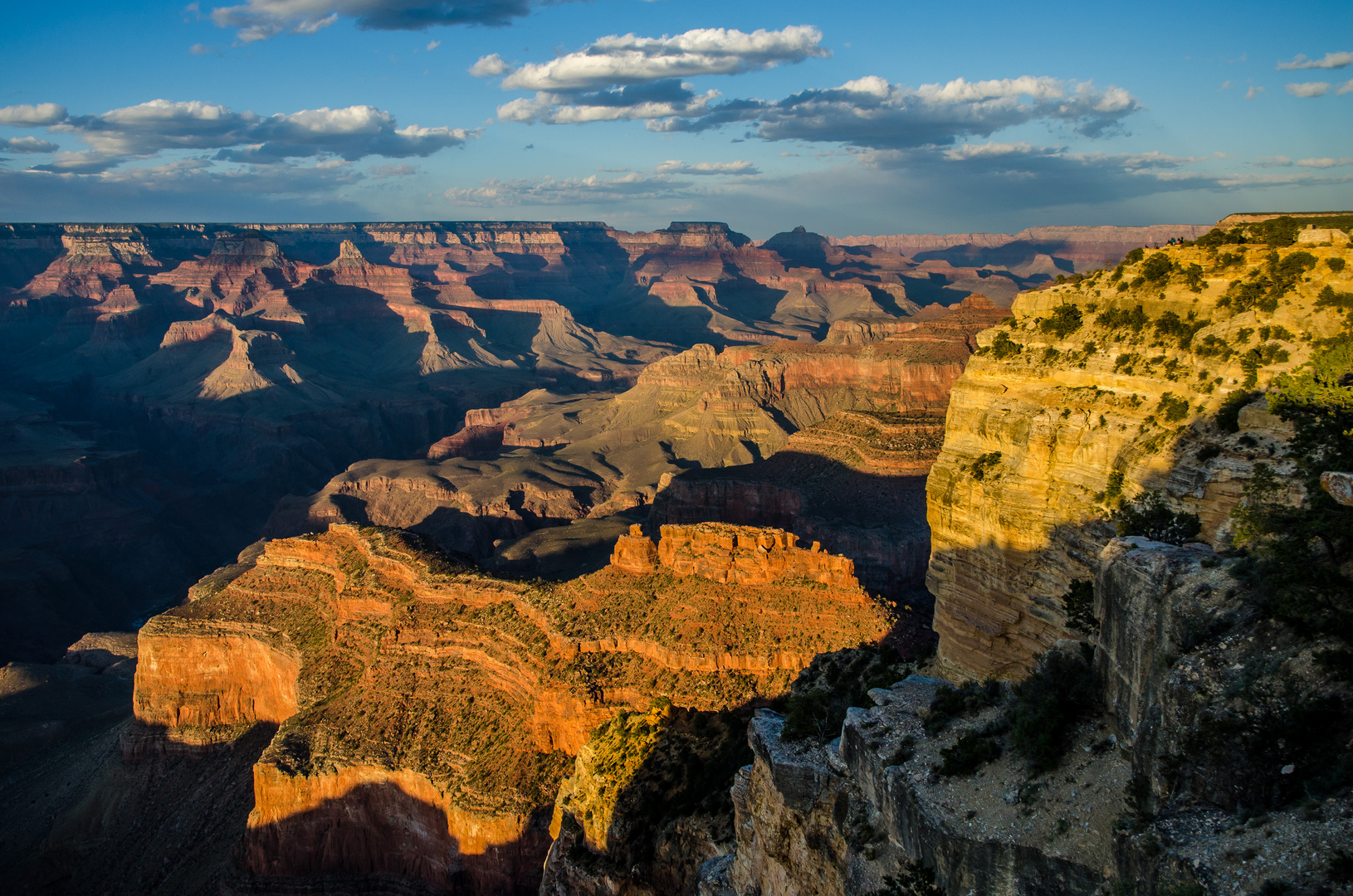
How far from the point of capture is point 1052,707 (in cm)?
1313

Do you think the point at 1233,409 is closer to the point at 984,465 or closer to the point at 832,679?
the point at 984,465

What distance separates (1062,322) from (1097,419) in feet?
9.35

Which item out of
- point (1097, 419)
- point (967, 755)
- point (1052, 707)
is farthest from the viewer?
point (1097, 419)

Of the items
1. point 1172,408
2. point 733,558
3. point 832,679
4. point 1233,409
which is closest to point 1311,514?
point 1233,409

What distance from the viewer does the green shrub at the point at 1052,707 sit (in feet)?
42.4

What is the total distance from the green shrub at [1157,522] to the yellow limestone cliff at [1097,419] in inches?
7.0

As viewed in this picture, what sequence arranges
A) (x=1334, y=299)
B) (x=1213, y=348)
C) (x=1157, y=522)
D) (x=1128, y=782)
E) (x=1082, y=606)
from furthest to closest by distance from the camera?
(x=1082, y=606) → (x=1213, y=348) → (x=1157, y=522) → (x=1334, y=299) → (x=1128, y=782)

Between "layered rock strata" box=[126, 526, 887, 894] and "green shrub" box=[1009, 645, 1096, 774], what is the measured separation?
1765 cm

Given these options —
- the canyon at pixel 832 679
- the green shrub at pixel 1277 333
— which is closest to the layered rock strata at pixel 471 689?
the canyon at pixel 832 679

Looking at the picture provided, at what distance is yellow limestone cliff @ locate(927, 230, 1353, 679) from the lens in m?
14.9

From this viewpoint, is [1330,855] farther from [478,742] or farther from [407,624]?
[407,624]

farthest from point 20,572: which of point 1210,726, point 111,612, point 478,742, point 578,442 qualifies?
point 1210,726

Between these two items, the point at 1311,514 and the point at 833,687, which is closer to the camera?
the point at 1311,514

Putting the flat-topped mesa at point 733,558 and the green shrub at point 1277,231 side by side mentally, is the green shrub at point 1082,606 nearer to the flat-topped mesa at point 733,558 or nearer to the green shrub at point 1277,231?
the green shrub at point 1277,231
